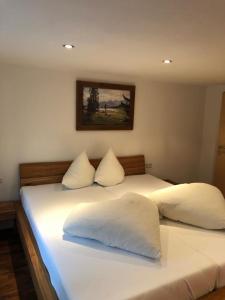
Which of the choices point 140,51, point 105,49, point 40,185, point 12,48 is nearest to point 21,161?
point 40,185

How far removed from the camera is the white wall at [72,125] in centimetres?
293

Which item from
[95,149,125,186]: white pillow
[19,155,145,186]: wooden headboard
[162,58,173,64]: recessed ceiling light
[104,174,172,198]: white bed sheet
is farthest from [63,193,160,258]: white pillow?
[162,58,173,64]: recessed ceiling light

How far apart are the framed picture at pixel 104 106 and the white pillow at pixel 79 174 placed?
51 centimetres

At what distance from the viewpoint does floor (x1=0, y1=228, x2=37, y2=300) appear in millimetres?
2031

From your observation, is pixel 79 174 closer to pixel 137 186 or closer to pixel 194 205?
pixel 137 186

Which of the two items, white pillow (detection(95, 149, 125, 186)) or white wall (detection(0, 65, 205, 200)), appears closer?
white wall (detection(0, 65, 205, 200))

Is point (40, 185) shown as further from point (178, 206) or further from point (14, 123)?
point (178, 206)

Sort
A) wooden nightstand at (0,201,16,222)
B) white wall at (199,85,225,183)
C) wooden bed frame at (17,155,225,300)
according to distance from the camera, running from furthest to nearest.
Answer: white wall at (199,85,225,183)
wooden nightstand at (0,201,16,222)
wooden bed frame at (17,155,225,300)

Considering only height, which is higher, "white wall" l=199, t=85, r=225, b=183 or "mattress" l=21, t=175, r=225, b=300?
"white wall" l=199, t=85, r=225, b=183

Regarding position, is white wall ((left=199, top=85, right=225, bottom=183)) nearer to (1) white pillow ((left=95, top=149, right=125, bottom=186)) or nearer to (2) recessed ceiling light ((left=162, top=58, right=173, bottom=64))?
(1) white pillow ((left=95, top=149, right=125, bottom=186))

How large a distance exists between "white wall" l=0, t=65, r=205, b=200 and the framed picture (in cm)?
10

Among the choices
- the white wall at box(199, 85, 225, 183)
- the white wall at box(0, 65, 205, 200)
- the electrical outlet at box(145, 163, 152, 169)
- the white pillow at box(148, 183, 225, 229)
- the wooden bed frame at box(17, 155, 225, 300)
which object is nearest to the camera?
the wooden bed frame at box(17, 155, 225, 300)

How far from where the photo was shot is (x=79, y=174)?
9.96ft

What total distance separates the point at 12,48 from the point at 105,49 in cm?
86
